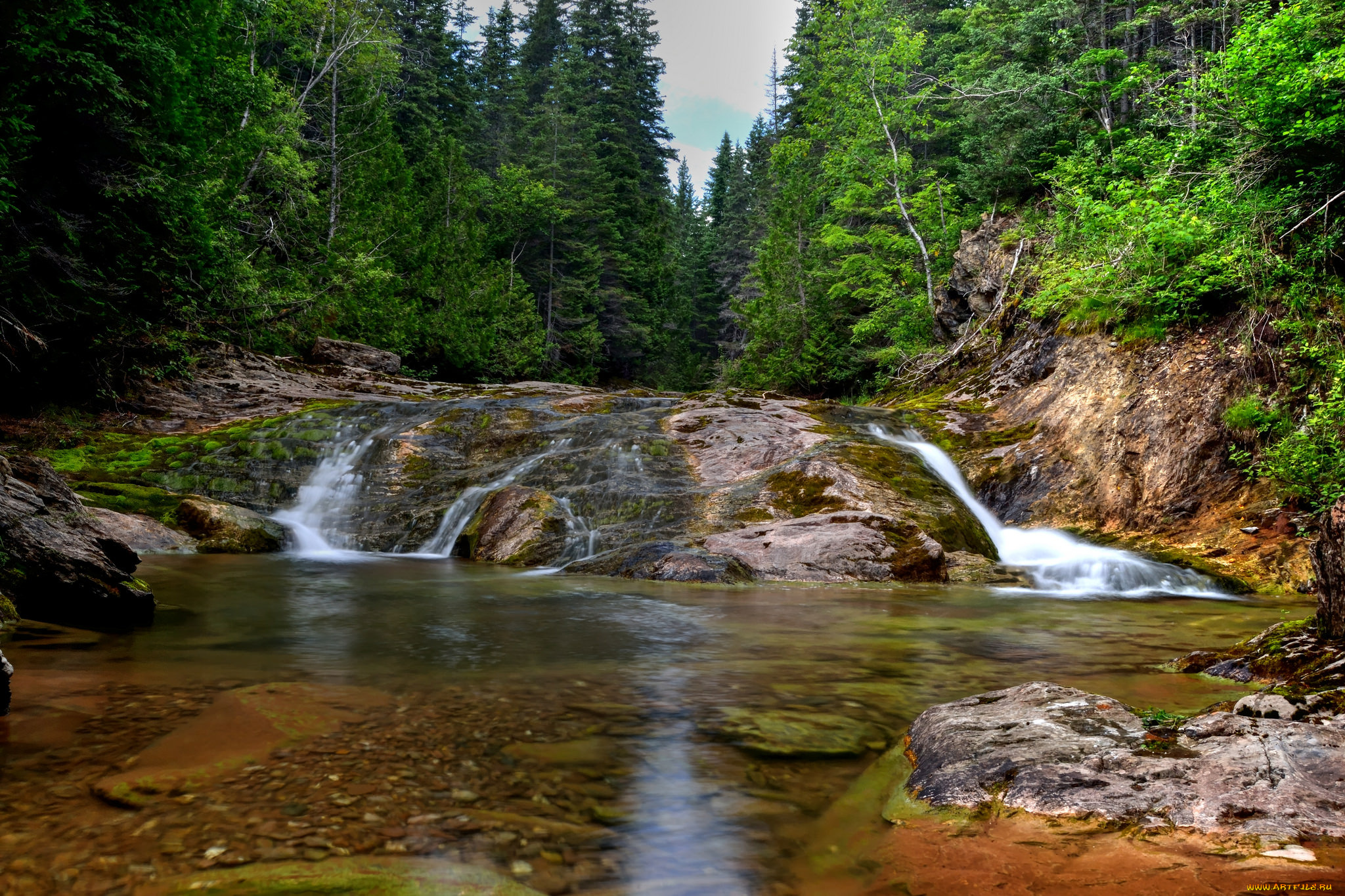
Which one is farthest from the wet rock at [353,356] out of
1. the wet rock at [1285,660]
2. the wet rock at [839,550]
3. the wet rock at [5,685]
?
the wet rock at [1285,660]

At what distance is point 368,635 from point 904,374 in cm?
1793

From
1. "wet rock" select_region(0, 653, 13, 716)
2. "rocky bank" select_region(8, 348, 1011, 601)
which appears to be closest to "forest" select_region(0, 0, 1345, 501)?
"rocky bank" select_region(8, 348, 1011, 601)

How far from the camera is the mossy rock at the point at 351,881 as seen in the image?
78.2 inches

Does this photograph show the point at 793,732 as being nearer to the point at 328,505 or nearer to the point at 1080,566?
the point at 1080,566

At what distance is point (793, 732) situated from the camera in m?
3.52

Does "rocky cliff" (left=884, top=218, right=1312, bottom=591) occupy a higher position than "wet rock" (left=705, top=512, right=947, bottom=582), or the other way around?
"rocky cliff" (left=884, top=218, right=1312, bottom=591)

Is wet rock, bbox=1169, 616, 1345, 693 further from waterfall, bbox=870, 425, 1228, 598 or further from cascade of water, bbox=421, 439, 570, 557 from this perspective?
cascade of water, bbox=421, 439, 570, 557

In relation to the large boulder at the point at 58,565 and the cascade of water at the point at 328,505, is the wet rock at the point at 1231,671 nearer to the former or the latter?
the large boulder at the point at 58,565

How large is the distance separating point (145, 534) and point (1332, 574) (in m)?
11.6

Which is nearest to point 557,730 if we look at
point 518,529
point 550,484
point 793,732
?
point 793,732

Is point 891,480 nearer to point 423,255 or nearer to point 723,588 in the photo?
point 723,588

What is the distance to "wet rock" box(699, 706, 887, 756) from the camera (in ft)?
10.9

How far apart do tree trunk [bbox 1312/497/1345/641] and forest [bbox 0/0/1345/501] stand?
5164 mm

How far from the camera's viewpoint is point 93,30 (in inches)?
344
